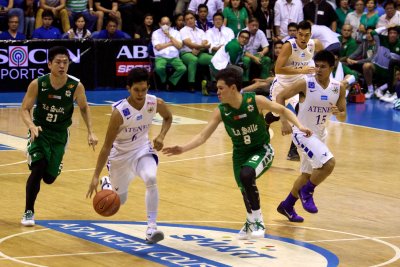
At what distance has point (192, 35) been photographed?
24.2 m

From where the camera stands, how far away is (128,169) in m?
10.4

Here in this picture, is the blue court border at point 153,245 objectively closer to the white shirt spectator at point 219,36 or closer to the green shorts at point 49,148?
the green shorts at point 49,148

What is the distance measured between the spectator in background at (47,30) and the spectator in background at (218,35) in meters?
3.72

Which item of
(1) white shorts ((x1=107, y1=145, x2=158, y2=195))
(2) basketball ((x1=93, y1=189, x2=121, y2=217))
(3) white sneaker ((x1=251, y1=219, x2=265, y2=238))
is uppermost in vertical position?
(1) white shorts ((x1=107, y1=145, x2=158, y2=195))

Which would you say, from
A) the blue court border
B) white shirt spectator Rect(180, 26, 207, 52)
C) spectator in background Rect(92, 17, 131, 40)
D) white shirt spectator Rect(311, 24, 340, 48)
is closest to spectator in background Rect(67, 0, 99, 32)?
spectator in background Rect(92, 17, 131, 40)

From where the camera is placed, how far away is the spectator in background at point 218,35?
79.7 feet

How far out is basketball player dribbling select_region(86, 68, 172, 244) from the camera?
32.8 ft

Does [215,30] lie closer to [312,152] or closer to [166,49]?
[166,49]

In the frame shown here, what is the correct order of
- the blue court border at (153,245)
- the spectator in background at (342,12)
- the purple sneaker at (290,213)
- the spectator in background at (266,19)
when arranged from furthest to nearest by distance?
the spectator in background at (342,12) → the spectator in background at (266,19) → the purple sneaker at (290,213) → the blue court border at (153,245)

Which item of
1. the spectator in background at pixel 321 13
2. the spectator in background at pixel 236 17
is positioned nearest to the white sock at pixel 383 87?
the spectator in background at pixel 321 13

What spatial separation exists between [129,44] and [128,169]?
13.8 meters

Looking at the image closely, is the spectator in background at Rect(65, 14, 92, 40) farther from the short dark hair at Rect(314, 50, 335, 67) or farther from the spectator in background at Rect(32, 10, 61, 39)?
the short dark hair at Rect(314, 50, 335, 67)

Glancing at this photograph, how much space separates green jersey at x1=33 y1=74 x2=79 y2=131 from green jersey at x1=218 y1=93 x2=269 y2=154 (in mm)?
2011

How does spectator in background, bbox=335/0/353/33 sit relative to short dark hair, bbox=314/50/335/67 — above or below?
above
